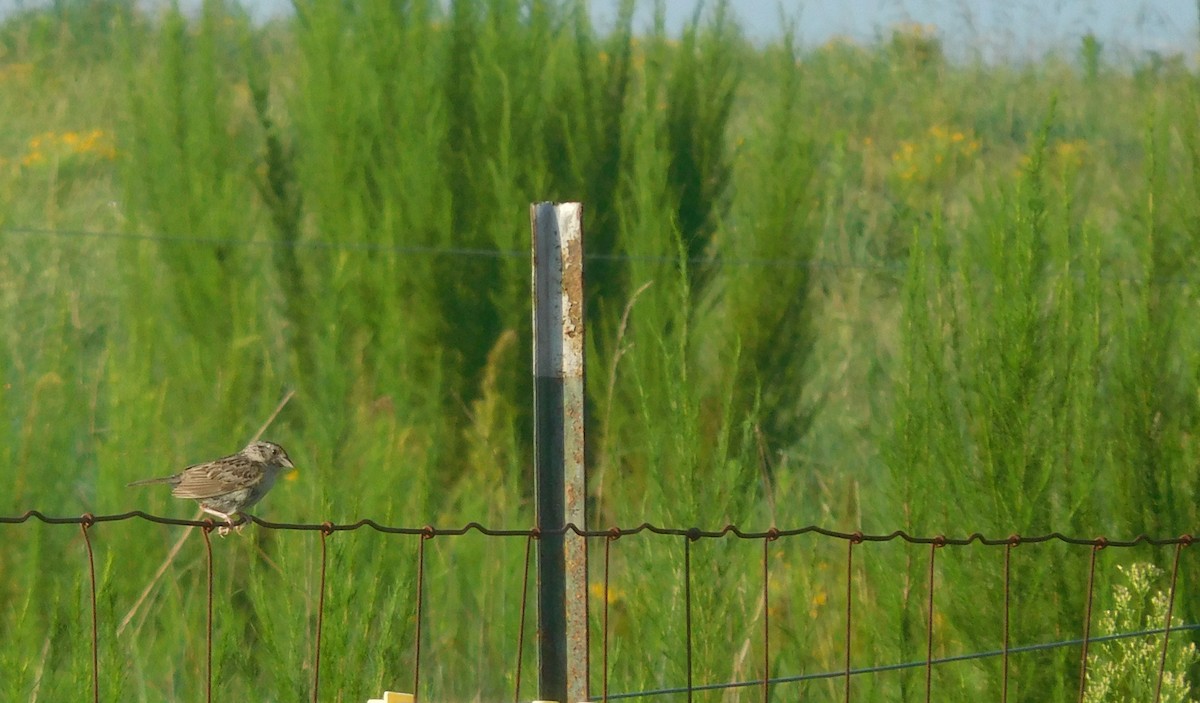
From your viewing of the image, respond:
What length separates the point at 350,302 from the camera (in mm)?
5469

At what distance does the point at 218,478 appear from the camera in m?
3.17

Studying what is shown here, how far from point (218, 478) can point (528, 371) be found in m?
2.49

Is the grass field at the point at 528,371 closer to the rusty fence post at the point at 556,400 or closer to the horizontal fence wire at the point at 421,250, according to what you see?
the horizontal fence wire at the point at 421,250

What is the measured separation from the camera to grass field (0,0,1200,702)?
12.0 feet

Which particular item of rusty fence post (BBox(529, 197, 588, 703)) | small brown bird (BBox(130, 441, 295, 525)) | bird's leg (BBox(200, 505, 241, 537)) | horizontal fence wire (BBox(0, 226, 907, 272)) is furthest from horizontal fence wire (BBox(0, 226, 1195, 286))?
rusty fence post (BBox(529, 197, 588, 703))

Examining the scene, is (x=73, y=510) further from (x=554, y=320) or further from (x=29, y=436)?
(x=554, y=320)

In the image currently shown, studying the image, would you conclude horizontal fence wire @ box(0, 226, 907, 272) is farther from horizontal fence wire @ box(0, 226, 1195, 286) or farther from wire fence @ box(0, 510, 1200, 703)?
wire fence @ box(0, 510, 1200, 703)

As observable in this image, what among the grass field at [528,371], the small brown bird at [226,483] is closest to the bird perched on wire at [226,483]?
the small brown bird at [226,483]

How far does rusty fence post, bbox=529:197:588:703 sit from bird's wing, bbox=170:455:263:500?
41.3 inches

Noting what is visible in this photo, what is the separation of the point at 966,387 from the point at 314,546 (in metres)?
1.54

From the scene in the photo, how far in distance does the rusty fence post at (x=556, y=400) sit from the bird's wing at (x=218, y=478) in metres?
1.05

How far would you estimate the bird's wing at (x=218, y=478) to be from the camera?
315 cm

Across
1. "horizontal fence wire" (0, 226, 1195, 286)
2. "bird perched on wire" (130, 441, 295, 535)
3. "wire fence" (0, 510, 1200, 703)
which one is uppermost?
"horizontal fence wire" (0, 226, 1195, 286)

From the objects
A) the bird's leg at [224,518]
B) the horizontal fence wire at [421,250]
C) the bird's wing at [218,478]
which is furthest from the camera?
the horizontal fence wire at [421,250]
